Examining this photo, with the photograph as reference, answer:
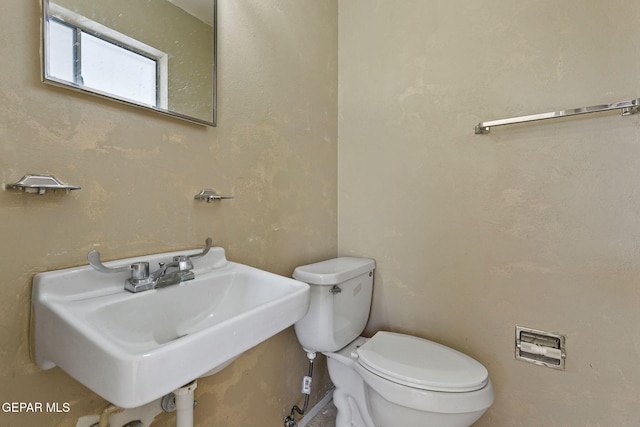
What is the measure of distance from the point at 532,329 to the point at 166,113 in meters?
1.50

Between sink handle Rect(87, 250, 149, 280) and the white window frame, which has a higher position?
the white window frame

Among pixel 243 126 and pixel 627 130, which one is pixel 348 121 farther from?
pixel 627 130

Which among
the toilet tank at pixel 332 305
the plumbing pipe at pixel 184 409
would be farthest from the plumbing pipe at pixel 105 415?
the toilet tank at pixel 332 305

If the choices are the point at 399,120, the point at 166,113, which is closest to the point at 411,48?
the point at 399,120

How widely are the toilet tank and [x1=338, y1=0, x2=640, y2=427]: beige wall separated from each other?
19 centimetres

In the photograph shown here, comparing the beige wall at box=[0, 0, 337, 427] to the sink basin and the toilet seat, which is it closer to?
the sink basin

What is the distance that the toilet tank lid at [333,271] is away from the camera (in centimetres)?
114

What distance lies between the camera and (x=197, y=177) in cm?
93

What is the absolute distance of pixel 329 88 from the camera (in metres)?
1.53

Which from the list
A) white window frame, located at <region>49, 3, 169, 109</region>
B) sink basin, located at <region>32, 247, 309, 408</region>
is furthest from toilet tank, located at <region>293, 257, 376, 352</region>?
white window frame, located at <region>49, 3, 169, 109</region>

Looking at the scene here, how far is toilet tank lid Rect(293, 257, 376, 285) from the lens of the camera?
114 cm

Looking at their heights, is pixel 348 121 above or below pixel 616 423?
above

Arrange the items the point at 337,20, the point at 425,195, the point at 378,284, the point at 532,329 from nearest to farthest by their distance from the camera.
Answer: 1. the point at 532,329
2. the point at 425,195
3. the point at 378,284
4. the point at 337,20

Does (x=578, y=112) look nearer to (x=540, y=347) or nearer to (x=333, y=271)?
(x=540, y=347)
